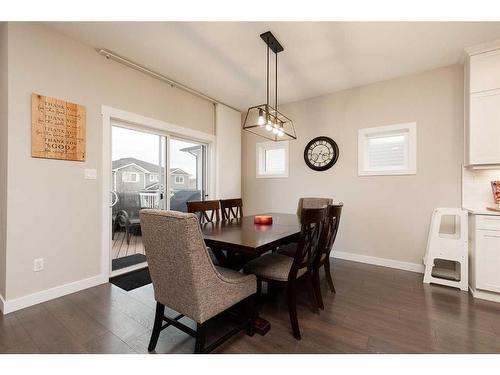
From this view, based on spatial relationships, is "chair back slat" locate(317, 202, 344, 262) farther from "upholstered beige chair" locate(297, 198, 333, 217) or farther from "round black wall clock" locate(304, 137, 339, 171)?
"round black wall clock" locate(304, 137, 339, 171)

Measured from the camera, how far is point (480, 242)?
229 centimetres

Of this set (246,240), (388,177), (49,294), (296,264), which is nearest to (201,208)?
(246,240)

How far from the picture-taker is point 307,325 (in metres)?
1.82

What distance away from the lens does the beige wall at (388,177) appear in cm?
290

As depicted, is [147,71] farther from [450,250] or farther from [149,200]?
[450,250]

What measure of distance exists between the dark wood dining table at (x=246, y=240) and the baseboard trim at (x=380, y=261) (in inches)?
72.8

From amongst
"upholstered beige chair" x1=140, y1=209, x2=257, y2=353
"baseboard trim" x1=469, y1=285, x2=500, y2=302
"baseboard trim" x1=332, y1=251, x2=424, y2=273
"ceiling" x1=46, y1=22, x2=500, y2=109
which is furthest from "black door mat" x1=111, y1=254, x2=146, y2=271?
"baseboard trim" x1=469, y1=285, x2=500, y2=302

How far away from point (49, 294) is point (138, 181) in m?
1.52

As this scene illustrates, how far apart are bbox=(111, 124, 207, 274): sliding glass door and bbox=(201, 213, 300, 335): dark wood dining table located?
1.43 meters

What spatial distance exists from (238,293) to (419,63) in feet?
11.3

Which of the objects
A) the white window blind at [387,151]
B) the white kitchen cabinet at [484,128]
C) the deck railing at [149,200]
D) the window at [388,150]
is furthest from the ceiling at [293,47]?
the deck railing at [149,200]

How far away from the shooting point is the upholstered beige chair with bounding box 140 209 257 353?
1220 mm
